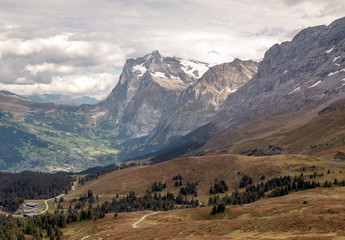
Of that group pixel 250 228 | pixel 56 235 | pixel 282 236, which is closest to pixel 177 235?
pixel 250 228

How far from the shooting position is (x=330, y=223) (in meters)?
74.6

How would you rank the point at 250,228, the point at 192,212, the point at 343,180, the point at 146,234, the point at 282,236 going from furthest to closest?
the point at 343,180, the point at 192,212, the point at 146,234, the point at 250,228, the point at 282,236

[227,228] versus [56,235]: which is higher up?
[227,228]

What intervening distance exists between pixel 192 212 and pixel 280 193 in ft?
189

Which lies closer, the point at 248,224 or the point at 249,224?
the point at 249,224

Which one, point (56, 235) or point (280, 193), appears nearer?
point (56, 235)

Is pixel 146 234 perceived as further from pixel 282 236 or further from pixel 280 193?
pixel 280 193

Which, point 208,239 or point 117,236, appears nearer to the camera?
point 208,239

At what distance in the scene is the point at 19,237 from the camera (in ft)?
462

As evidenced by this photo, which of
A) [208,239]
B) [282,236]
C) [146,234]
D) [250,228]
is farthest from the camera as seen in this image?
[146,234]

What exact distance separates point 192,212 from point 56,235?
2435 inches

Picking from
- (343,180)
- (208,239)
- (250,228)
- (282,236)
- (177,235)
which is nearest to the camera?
(282,236)

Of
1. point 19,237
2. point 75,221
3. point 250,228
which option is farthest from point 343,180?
point 19,237

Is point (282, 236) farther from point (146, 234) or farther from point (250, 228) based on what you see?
point (146, 234)
